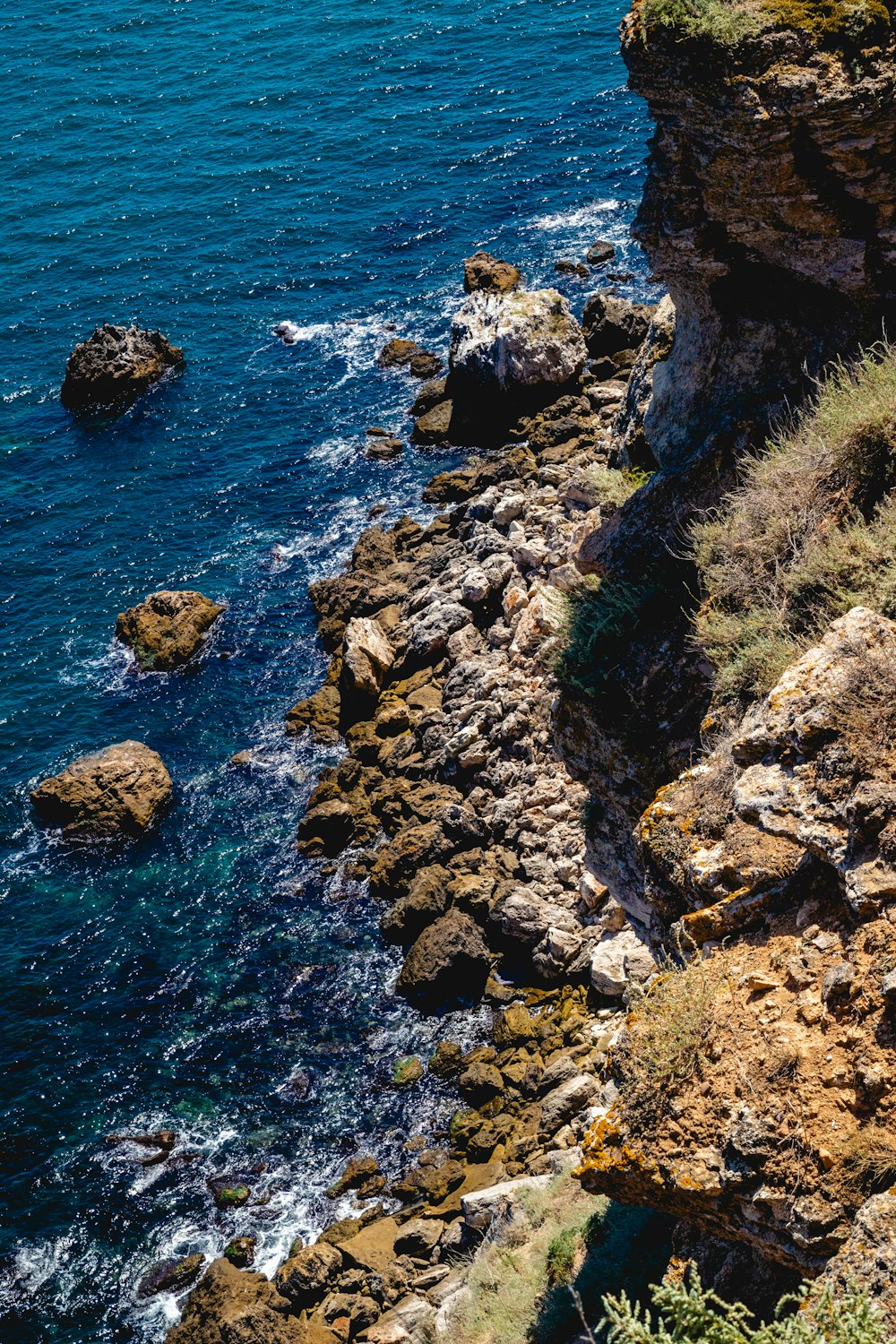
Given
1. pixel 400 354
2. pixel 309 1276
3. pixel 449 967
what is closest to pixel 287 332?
pixel 400 354

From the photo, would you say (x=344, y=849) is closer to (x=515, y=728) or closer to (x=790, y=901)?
(x=515, y=728)

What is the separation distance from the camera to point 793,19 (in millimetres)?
11750

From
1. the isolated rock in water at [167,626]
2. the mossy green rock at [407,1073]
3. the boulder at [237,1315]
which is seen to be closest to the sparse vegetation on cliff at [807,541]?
the boulder at [237,1315]

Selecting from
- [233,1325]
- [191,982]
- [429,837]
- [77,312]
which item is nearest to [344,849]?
[429,837]

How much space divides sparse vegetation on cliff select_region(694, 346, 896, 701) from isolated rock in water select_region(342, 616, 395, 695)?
18.4m

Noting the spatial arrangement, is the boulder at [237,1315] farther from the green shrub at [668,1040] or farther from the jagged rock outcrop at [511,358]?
the jagged rock outcrop at [511,358]

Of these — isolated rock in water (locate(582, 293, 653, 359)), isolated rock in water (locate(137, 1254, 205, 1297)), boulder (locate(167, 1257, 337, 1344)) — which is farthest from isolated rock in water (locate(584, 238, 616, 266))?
boulder (locate(167, 1257, 337, 1344))

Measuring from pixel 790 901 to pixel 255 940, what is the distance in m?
19.5

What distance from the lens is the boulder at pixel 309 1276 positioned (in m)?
19.5

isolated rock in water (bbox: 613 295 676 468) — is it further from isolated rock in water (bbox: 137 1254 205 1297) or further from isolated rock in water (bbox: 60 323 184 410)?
isolated rock in water (bbox: 60 323 184 410)

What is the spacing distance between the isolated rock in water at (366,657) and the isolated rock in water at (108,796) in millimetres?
5741

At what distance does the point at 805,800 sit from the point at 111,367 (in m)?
43.2

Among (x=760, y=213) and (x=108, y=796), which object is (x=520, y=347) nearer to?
(x=108, y=796)

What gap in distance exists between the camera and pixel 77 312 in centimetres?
5350
